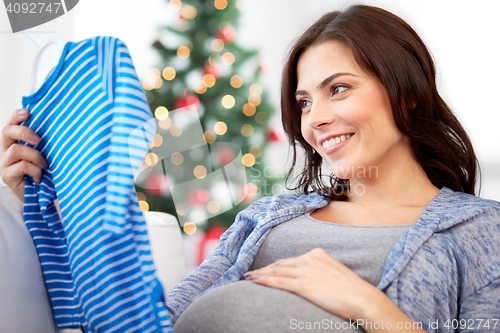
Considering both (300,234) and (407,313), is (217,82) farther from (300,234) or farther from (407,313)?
(407,313)

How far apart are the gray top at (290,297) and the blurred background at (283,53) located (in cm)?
88

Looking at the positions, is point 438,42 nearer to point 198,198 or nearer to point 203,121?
point 203,121

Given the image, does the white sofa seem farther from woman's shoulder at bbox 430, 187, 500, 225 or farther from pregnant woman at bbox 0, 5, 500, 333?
woman's shoulder at bbox 430, 187, 500, 225

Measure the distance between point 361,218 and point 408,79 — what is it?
1.40ft

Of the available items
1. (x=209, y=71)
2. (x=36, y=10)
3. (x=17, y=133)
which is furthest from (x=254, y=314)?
(x=36, y=10)

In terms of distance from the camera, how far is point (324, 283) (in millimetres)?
855

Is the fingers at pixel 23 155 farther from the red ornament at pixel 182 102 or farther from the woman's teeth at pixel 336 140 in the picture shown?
the red ornament at pixel 182 102

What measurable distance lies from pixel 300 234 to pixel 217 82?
5.95 ft

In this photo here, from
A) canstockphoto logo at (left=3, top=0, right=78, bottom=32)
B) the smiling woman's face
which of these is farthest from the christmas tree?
the smiling woman's face

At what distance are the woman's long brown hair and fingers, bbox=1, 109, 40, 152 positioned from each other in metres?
0.80

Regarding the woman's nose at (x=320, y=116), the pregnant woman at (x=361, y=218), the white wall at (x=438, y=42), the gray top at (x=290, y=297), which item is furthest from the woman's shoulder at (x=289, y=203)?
the white wall at (x=438, y=42)

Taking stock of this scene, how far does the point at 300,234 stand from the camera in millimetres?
1111

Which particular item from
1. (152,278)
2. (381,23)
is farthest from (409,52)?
(152,278)

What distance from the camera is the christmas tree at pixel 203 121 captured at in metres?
2.66
